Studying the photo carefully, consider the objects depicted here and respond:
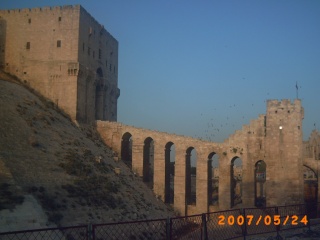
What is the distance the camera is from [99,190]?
29.6 metres

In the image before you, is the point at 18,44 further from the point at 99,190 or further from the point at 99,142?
the point at 99,190

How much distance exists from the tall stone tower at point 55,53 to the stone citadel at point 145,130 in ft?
0.37

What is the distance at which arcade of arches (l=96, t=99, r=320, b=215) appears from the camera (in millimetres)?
35125

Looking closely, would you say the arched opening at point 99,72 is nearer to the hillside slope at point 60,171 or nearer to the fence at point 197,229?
the hillside slope at point 60,171

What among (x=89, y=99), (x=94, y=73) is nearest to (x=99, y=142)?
(x=89, y=99)

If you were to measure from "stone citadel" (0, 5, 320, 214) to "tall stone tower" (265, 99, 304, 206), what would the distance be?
0.09m

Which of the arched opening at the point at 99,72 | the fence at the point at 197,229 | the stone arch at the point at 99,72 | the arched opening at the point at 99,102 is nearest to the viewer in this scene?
the fence at the point at 197,229

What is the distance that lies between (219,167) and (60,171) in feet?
52.6

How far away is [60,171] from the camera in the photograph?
1126 inches

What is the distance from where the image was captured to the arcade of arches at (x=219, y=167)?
1383 inches

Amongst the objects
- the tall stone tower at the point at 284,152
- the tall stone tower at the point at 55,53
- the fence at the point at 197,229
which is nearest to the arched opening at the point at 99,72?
the tall stone tower at the point at 55,53

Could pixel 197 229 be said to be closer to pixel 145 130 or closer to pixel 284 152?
pixel 284 152

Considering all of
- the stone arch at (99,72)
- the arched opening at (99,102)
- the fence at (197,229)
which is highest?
the stone arch at (99,72)

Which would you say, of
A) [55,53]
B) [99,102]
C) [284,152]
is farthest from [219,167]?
[55,53]
